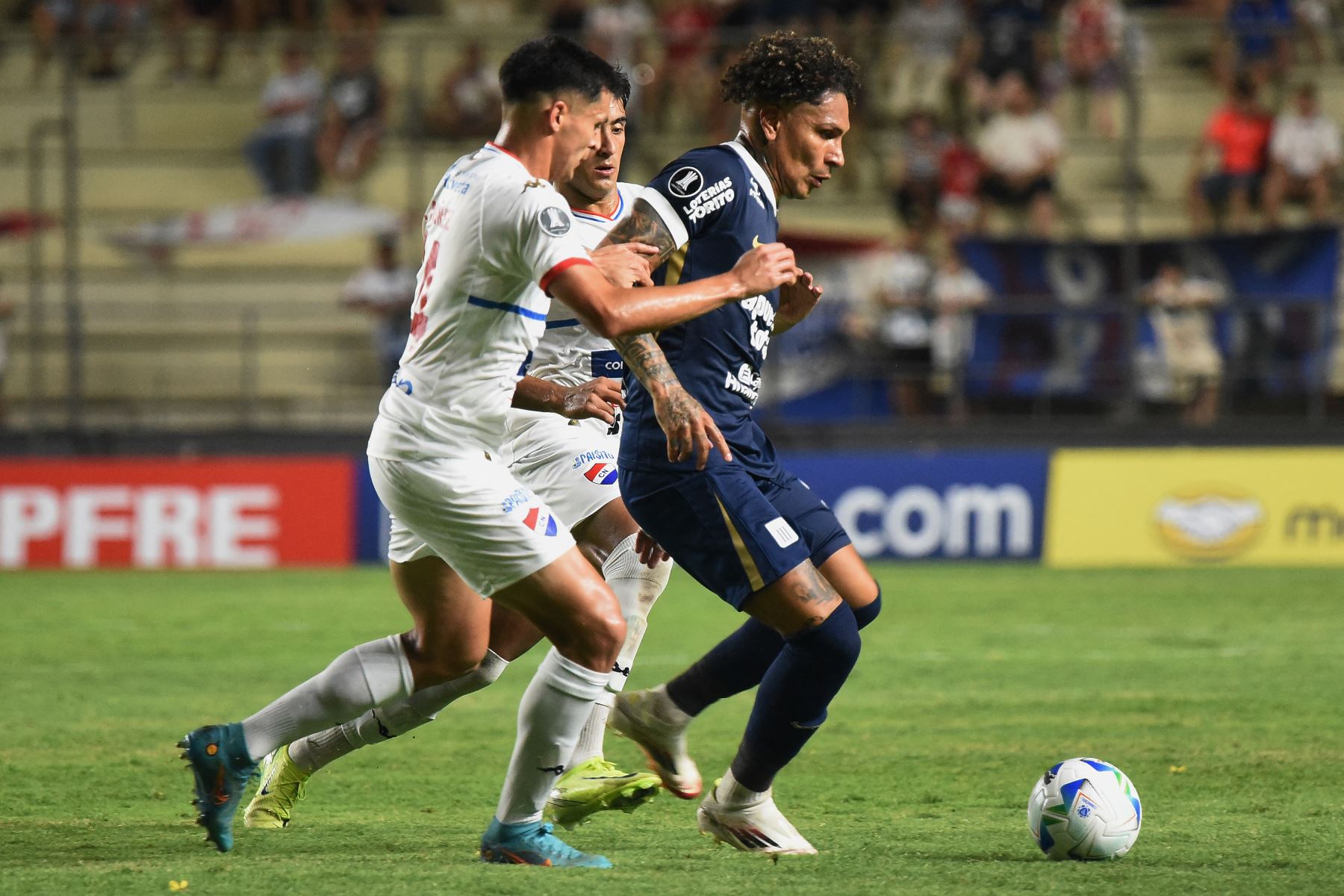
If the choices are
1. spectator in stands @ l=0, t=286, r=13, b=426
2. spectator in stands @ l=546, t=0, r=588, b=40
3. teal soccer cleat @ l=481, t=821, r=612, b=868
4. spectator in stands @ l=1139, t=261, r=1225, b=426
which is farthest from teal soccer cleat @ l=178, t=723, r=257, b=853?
spectator in stands @ l=546, t=0, r=588, b=40

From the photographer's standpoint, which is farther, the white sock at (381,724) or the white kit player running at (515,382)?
the white sock at (381,724)

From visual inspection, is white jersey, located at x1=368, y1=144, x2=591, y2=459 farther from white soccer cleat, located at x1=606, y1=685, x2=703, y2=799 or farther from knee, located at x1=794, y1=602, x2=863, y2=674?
white soccer cleat, located at x1=606, y1=685, x2=703, y2=799

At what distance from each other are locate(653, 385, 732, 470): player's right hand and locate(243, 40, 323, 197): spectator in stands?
1449 cm

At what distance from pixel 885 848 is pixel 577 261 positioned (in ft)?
6.40

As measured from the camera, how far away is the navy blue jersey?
5.14 m

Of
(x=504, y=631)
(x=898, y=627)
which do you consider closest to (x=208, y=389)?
(x=898, y=627)

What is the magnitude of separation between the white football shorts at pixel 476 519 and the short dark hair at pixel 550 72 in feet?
3.25

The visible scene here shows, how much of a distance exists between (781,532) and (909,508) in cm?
1000

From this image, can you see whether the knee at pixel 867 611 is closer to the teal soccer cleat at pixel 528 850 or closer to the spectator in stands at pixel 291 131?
the teal soccer cleat at pixel 528 850

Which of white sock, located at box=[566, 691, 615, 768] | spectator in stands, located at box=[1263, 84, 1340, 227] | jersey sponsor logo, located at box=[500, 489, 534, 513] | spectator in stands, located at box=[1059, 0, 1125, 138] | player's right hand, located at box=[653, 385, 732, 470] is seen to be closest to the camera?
jersey sponsor logo, located at box=[500, 489, 534, 513]

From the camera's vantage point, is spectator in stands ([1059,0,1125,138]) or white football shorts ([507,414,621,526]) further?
spectator in stands ([1059,0,1125,138])

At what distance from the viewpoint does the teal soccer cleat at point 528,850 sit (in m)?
4.86

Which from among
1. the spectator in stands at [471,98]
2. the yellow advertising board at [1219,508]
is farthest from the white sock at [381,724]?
the spectator in stands at [471,98]

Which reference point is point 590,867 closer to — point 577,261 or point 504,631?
point 504,631
